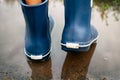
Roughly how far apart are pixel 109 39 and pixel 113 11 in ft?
1.81

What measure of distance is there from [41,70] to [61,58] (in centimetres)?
20

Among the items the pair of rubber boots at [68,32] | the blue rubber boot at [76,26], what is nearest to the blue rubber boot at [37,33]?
the pair of rubber boots at [68,32]

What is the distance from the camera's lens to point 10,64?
7.00 feet

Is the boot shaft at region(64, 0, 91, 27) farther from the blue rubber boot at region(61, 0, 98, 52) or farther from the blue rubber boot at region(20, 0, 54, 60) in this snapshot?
the blue rubber boot at region(20, 0, 54, 60)

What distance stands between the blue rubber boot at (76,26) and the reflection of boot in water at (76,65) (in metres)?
0.12

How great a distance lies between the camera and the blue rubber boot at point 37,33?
1.97 meters

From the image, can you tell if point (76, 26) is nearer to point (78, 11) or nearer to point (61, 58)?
point (78, 11)

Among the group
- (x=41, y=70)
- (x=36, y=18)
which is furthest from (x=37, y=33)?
(x=41, y=70)

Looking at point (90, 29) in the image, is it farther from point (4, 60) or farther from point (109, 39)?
point (4, 60)

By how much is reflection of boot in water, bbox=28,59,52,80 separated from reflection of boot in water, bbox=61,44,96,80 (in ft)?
0.32

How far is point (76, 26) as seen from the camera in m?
2.08

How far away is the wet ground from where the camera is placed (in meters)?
2.03

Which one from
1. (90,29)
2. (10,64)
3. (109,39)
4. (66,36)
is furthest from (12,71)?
(109,39)

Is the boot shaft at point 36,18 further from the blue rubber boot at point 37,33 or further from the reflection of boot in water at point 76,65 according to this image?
the reflection of boot in water at point 76,65
